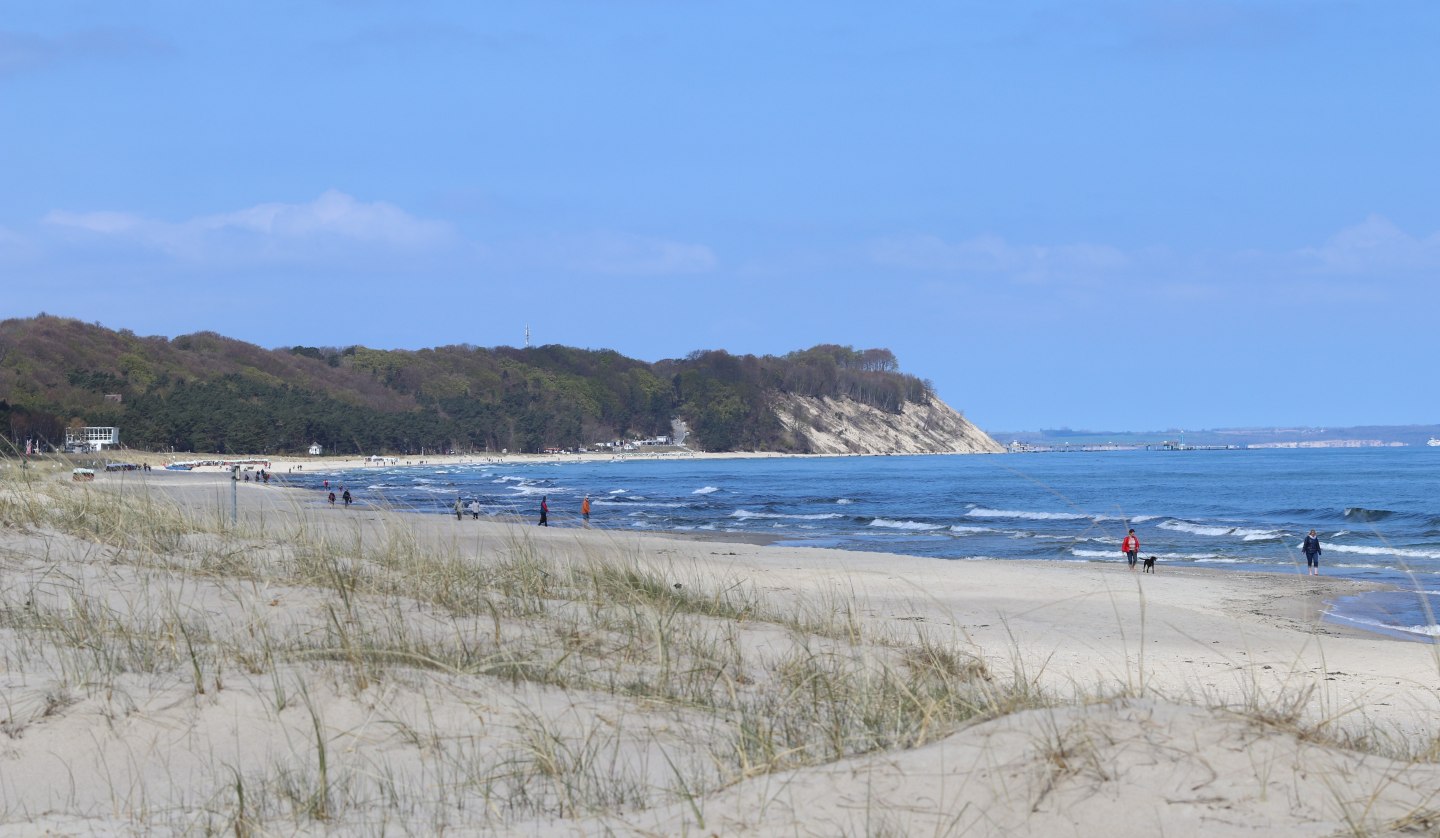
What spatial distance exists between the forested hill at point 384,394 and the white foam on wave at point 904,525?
4574 centimetres

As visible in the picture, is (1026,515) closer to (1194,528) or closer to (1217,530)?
(1194,528)

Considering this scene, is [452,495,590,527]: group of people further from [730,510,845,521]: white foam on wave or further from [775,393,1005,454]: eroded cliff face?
[775,393,1005,454]: eroded cliff face

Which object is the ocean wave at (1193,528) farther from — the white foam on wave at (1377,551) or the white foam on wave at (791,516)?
the white foam on wave at (791,516)

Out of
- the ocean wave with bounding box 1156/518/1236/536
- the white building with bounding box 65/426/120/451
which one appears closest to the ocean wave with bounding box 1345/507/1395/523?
the ocean wave with bounding box 1156/518/1236/536

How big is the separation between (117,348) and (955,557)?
421 feet

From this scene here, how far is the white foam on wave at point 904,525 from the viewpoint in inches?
1434

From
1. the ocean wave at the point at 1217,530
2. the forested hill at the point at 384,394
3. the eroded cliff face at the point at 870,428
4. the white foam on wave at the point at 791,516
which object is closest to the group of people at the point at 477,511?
the white foam on wave at the point at 791,516

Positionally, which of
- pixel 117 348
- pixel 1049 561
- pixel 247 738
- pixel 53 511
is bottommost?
pixel 1049 561

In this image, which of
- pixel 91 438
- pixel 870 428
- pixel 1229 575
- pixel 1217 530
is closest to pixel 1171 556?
pixel 1229 575

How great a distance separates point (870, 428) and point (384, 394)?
72.9 m

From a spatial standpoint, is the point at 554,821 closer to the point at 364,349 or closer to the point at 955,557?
the point at 955,557

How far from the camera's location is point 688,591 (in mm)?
8484

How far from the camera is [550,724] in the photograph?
14.8 ft

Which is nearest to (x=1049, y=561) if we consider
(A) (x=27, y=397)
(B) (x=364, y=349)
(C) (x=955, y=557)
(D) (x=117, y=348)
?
(C) (x=955, y=557)
